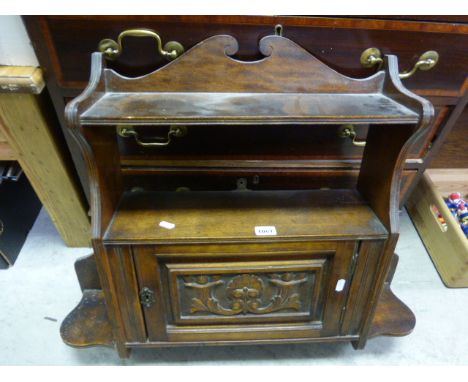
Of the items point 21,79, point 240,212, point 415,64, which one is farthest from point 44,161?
point 415,64

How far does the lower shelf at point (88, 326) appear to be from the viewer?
84 centimetres

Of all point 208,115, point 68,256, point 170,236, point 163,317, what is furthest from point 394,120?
point 68,256

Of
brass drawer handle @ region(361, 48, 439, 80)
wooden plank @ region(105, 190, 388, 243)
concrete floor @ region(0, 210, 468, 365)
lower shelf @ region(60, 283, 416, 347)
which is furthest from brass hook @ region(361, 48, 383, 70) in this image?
concrete floor @ region(0, 210, 468, 365)

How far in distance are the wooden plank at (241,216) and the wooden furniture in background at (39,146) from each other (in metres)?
0.32

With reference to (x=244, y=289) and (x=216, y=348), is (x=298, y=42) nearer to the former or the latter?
(x=244, y=289)

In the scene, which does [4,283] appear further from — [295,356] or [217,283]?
[295,356]

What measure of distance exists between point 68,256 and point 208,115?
0.90 m

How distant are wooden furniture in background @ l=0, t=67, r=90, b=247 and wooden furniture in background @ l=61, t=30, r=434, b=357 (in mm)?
217

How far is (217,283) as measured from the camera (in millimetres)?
731

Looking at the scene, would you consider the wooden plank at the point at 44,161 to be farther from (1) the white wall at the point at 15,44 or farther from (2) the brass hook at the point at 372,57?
(2) the brass hook at the point at 372,57

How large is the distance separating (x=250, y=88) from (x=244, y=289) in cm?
42

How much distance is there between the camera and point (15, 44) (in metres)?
0.74

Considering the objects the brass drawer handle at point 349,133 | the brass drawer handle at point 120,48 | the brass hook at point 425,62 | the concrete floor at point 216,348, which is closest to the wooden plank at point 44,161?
the concrete floor at point 216,348

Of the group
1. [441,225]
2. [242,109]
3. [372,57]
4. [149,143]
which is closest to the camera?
[242,109]
